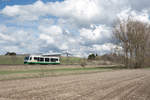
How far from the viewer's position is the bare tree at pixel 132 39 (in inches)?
2148

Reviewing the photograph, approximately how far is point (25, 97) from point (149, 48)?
171 feet

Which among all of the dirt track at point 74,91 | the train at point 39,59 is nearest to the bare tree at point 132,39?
the train at point 39,59

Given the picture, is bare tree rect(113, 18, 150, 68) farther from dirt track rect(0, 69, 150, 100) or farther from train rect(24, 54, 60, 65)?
dirt track rect(0, 69, 150, 100)

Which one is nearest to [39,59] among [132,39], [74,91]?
[132,39]

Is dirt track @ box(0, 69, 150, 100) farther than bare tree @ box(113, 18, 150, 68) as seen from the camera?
No

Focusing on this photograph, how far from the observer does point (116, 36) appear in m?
55.7

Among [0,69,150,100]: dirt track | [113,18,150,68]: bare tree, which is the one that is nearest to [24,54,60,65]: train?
[113,18,150,68]: bare tree

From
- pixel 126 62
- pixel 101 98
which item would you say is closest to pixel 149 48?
pixel 126 62

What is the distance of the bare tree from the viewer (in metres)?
54.6

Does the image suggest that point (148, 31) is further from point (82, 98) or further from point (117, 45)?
point (82, 98)

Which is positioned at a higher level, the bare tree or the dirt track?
the bare tree

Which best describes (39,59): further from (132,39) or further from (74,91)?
(74,91)

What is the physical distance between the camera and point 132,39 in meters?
54.4

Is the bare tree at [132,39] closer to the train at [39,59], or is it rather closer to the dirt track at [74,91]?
the train at [39,59]
